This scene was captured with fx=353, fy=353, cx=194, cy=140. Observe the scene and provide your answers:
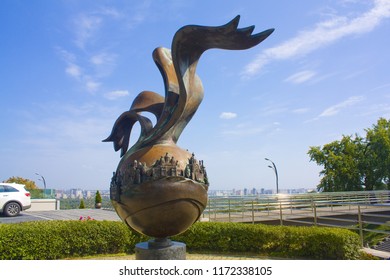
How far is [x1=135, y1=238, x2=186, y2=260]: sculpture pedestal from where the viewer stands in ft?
18.7

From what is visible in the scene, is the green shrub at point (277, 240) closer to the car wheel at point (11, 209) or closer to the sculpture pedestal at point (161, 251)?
the sculpture pedestal at point (161, 251)

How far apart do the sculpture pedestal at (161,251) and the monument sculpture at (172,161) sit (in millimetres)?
24

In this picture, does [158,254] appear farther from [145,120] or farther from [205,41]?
[205,41]

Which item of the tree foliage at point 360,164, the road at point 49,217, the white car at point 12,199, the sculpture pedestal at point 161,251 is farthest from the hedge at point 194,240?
the tree foliage at point 360,164

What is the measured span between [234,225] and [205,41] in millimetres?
6525

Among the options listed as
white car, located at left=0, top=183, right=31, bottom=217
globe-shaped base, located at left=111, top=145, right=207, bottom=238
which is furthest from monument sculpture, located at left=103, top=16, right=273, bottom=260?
white car, located at left=0, top=183, right=31, bottom=217

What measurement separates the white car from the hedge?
24.4 ft

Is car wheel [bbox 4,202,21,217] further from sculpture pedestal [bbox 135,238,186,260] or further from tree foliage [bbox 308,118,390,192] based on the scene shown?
tree foliage [bbox 308,118,390,192]

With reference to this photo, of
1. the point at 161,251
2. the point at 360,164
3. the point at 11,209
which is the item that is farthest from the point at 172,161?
the point at 360,164

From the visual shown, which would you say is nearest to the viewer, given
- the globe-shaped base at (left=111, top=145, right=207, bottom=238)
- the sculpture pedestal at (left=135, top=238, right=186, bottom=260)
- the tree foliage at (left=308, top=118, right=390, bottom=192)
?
the globe-shaped base at (left=111, top=145, right=207, bottom=238)

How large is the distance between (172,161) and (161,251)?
1.50 m

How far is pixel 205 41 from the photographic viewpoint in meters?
5.90

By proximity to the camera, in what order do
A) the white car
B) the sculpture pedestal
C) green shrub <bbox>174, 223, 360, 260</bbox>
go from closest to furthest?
the sculpture pedestal
green shrub <bbox>174, 223, 360, 260</bbox>
the white car

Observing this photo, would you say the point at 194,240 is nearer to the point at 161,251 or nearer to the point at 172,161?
the point at 161,251
